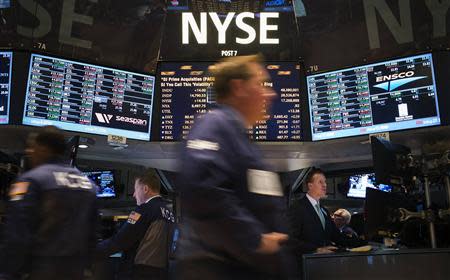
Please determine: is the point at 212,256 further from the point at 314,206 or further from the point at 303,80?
the point at 303,80

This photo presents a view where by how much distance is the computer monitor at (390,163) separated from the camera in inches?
158

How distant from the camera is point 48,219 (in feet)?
8.67

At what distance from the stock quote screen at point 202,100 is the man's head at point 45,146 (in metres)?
1.95

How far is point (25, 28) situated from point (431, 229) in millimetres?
4068

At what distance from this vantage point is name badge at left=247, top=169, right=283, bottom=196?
5.61 ft

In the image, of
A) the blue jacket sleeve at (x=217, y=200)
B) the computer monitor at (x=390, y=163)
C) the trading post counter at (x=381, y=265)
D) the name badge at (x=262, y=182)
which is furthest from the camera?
the computer monitor at (x=390, y=163)

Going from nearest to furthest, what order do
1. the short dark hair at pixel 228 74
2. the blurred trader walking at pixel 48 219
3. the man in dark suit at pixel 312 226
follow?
the short dark hair at pixel 228 74
the blurred trader walking at pixel 48 219
the man in dark suit at pixel 312 226

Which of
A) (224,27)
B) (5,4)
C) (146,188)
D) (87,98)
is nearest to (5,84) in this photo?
(87,98)

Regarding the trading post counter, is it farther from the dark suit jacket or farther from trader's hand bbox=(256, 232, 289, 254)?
trader's hand bbox=(256, 232, 289, 254)

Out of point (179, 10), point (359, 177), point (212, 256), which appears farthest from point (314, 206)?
point (212, 256)

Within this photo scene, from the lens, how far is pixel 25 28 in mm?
4688

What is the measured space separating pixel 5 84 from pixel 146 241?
191cm

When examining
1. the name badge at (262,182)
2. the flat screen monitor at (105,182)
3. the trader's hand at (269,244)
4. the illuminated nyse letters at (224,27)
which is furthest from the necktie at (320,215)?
the trader's hand at (269,244)

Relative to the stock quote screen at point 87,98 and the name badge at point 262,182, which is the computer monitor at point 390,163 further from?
the name badge at point 262,182
